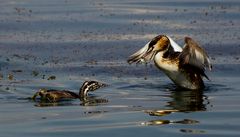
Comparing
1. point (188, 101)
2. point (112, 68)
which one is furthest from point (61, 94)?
point (112, 68)


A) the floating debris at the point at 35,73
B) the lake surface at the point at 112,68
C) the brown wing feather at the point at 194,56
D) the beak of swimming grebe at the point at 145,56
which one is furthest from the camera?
the floating debris at the point at 35,73

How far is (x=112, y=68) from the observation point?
17062 millimetres

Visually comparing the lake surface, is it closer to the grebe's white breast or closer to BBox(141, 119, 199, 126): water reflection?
BBox(141, 119, 199, 126): water reflection

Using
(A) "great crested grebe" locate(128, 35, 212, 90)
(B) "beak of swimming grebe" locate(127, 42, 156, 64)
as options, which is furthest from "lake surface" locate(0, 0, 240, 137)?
(B) "beak of swimming grebe" locate(127, 42, 156, 64)

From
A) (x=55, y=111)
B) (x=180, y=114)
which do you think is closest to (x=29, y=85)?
(x=55, y=111)

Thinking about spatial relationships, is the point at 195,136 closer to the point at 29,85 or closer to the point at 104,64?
the point at 29,85

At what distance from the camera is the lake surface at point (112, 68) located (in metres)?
12.1

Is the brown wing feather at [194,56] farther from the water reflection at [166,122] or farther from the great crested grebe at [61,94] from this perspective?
the water reflection at [166,122]

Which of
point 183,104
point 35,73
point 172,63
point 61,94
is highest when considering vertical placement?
point 172,63

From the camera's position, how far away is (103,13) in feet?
73.9

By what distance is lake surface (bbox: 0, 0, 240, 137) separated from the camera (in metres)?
12.1

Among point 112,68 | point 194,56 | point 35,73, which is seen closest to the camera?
point 194,56

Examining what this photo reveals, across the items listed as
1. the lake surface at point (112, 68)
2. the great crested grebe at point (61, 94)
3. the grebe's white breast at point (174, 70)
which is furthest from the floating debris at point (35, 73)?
the grebe's white breast at point (174, 70)

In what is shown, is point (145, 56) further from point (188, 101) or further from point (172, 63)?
point (188, 101)
